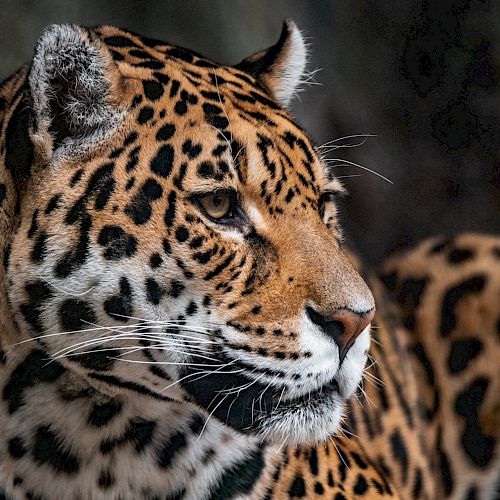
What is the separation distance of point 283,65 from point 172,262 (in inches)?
39.4

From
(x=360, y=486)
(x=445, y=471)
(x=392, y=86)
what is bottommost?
(x=445, y=471)

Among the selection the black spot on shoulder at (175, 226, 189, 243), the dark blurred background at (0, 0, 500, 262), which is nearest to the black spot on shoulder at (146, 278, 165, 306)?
the black spot on shoulder at (175, 226, 189, 243)

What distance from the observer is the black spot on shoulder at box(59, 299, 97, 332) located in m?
2.54

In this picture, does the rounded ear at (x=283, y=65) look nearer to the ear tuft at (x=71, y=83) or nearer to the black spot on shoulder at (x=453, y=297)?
the ear tuft at (x=71, y=83)

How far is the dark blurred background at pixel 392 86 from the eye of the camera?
557 cm

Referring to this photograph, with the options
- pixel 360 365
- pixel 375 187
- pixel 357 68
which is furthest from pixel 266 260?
pixel 375 187

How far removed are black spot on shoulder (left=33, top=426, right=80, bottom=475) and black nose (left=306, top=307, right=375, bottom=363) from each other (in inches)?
32.2

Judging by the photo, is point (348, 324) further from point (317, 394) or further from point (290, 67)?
point (290, 67)

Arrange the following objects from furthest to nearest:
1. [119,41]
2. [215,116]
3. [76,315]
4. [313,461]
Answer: [313,461], [119,41], [215,116], [76,315]

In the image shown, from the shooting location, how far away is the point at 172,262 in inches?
99.3

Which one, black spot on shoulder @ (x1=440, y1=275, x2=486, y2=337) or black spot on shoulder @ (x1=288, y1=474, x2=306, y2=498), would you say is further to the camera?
black spot on shoulder @ (x1=440, y1=275, x2=486, y2=337)

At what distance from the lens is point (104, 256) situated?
250 cm

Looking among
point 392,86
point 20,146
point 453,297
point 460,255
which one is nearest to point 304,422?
point 20,146

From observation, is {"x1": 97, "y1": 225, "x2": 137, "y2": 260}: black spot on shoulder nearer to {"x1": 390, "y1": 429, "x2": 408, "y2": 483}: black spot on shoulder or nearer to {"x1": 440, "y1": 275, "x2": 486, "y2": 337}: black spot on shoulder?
{"x1": 390, "y1": 429, "x2": 408, "y2": 483}: black spot on shoulder
